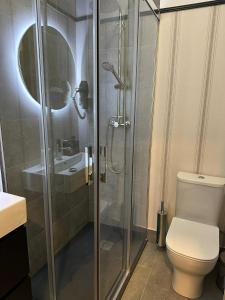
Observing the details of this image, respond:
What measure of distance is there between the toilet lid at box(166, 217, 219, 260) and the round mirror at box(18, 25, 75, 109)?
1265 mm

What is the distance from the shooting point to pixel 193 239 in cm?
171

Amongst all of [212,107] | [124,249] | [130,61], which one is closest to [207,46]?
[212,107]

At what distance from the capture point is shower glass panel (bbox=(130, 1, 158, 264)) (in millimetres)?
1792

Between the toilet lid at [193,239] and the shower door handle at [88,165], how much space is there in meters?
0.79

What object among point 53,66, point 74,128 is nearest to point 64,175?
point 74,128

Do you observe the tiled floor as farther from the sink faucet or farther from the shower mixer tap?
the shower mixer tap

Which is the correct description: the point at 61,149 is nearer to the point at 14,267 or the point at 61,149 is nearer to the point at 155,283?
the point at 14,267

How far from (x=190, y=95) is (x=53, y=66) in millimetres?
1163

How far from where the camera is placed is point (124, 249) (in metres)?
1.92

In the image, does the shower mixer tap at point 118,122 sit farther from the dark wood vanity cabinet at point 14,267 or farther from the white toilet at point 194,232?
the dark wood vanity cabinet at point 14,267

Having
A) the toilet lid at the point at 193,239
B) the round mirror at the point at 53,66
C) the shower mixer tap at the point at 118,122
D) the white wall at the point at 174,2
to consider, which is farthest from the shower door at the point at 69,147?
the white wall at the point at 174,2

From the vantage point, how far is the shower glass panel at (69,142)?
57.0 inches

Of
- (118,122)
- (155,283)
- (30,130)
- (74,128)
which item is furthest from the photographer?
(155,283)

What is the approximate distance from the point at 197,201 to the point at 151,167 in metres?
0.54
